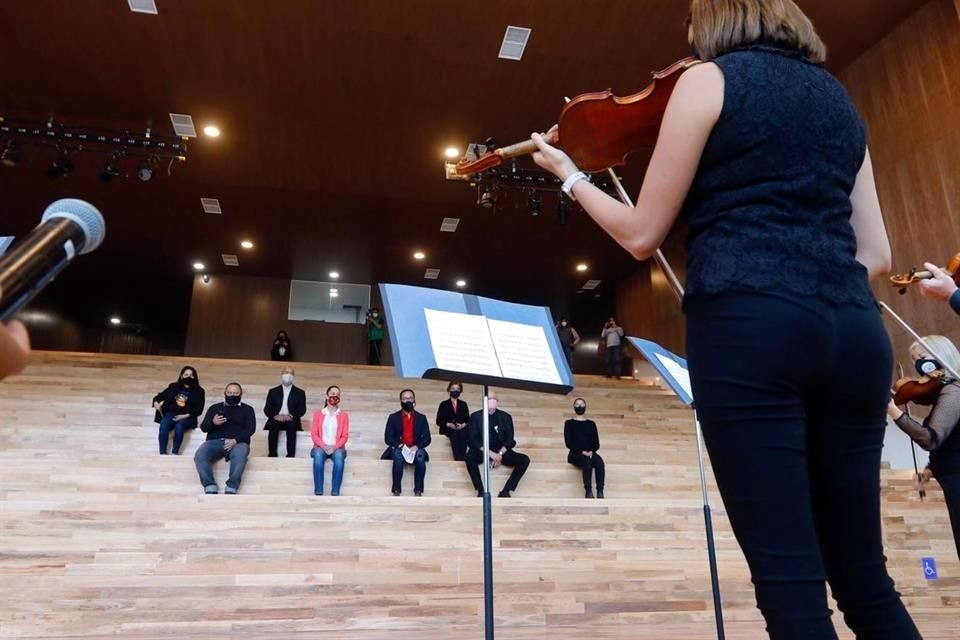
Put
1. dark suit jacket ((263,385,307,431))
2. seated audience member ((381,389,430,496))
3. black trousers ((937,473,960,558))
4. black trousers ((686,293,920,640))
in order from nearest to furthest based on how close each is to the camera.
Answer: black trousers ((686,293,920,640)) → black trousers ((937,473,960,558)) → seated audience member ((381,389,430,496)) → dark suit jacket ((263,385,307,431))

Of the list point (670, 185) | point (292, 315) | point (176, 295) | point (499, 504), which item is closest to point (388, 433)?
point (499, 504)

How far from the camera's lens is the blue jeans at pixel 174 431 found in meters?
6.07

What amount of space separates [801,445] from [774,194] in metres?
0.34

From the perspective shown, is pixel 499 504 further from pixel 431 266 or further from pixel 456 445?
pixel 431 266

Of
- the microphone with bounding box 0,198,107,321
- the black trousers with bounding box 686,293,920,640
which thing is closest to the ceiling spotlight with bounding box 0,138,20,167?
the microphone with bounding box 0,198,107,321

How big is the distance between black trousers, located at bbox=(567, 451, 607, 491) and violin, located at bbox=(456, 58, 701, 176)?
4819 mm

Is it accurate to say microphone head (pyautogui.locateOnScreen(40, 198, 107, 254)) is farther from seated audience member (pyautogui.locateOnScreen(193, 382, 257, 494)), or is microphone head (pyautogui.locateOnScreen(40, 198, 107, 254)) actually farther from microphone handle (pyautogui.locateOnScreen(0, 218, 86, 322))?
seated audience member (pyautogui.locateOnScreen(193, 382, 257, 494))

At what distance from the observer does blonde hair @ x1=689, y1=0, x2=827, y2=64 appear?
3.43ft

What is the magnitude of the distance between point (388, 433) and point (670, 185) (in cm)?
526

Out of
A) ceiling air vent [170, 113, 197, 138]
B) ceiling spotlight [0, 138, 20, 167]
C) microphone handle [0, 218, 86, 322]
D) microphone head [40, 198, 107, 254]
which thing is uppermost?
ceiling air vent [170, 113, 197, 138]

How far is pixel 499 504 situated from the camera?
12.5 feet

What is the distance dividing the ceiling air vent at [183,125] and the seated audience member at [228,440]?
380 centimetres

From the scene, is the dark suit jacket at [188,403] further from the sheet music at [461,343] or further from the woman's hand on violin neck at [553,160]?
the woman's hand on violin neck at [553,160]

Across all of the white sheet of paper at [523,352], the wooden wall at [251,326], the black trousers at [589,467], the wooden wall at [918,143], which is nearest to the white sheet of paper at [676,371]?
the white sheet of paper at [523,352]
